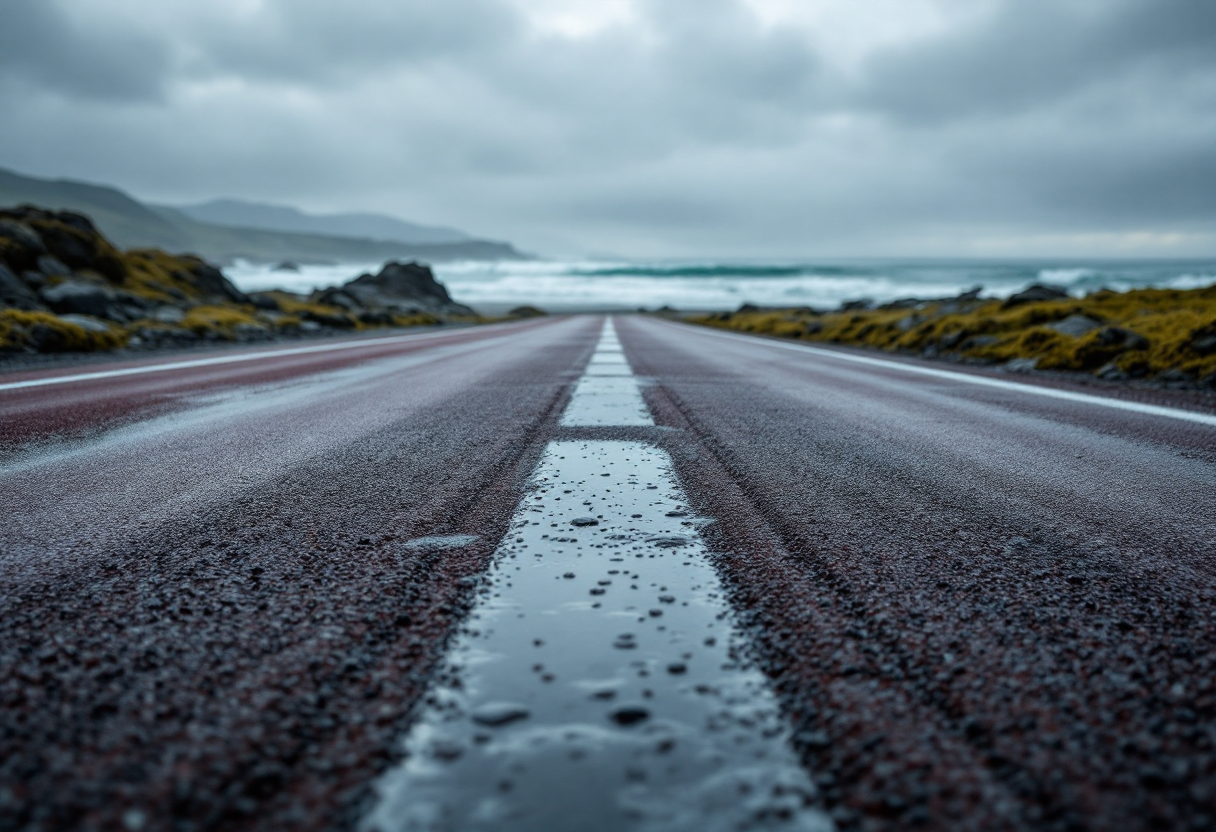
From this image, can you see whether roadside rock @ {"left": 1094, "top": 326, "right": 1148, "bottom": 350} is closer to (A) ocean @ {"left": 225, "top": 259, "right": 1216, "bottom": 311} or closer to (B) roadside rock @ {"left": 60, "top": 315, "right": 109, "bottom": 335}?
(B) roadside rock @ {"left": 60, "top": 315, "right": 109, "bottom": 335}

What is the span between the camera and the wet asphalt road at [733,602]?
37.3 inches

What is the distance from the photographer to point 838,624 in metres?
1.42

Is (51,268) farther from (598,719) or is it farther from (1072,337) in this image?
(598,719)

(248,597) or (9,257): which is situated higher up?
(9,257)

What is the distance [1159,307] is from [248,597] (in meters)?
16.0

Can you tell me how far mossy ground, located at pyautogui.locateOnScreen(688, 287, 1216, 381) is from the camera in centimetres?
862

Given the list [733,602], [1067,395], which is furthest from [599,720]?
[1067,395]

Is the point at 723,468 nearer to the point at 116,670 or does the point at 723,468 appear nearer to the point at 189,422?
the point at 116,670

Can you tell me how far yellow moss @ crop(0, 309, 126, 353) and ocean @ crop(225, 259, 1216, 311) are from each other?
49.2 metres

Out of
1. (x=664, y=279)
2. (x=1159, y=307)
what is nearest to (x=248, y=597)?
(x=1159, y=307)

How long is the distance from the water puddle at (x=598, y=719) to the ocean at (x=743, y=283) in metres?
55.9

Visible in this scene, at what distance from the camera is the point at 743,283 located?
3484 inches

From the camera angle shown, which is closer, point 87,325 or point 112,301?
point 87,325

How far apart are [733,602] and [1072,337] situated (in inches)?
454
